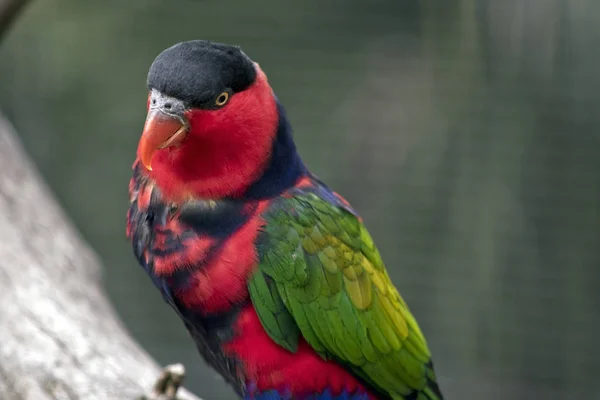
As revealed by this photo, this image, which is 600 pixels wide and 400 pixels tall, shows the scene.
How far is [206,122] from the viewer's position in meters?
1.05

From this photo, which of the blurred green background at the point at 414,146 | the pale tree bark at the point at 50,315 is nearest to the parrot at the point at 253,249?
the pale tree bark at the point at 50,315

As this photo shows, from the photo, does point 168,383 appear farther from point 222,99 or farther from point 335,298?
point 222,99

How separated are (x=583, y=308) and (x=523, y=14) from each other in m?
1.13

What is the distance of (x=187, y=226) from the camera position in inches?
44.5

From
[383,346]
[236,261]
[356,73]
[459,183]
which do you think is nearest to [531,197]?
[459,183]

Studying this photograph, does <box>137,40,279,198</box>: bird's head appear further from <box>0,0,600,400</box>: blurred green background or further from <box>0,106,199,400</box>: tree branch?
<box>0,0,600,400</box>: blurred green background

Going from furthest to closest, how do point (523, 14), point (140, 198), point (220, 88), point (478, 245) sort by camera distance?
point (478, 245) < point (523, 14) < point (140, 198) < point (220, 88)

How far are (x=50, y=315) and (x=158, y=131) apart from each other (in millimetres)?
584

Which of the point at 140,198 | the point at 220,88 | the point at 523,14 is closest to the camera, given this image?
the point at 220,88

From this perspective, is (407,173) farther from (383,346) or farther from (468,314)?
(383,346)

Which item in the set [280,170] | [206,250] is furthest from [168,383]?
[280,170]

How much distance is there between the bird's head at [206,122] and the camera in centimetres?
102

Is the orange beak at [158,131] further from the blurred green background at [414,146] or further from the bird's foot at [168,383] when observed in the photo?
the blurred green background at [414,146]

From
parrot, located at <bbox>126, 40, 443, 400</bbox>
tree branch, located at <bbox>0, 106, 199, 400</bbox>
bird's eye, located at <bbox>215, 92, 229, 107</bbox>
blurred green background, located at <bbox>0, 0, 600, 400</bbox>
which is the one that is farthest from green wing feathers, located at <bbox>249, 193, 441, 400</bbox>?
blurred green background, located at <bbox>0, 0, 600, 400</bbox>
